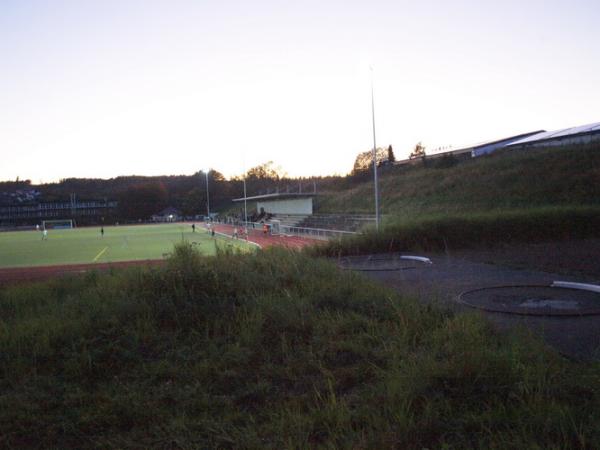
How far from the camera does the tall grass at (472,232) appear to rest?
50.0ft

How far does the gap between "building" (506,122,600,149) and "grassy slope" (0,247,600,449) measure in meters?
35.4

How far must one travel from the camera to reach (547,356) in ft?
14.4

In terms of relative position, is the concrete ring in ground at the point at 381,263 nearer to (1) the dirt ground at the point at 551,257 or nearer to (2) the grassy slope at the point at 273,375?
(1) the dirt ground at the point at 551,257

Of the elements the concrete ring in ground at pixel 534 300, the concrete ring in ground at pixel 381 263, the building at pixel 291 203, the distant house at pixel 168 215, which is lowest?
the distant house at pixel 168 215

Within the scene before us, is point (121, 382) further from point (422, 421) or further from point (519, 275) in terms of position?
point (519, 275)

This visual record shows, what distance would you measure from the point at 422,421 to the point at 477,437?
0.37 metres

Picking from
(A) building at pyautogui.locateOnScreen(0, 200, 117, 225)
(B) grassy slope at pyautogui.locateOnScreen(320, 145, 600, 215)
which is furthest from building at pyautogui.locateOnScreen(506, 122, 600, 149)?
(A) building at pyautogui.locateOnScreen(0, 200, 117, 225)

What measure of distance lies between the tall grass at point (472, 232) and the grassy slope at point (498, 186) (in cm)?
875

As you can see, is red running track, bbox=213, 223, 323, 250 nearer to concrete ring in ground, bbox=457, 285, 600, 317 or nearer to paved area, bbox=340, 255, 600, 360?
paved area, bbox=340, 255, 600, 360

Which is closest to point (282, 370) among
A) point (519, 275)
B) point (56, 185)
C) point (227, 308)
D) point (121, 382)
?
point (121, 382)

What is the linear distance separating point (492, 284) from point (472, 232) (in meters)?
7.03

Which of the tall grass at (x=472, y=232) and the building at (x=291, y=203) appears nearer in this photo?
the tall grass at (x=472, y=232)

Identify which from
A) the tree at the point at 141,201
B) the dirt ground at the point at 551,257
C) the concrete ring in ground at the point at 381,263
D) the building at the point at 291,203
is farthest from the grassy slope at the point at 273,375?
the tree at the point at 141,201

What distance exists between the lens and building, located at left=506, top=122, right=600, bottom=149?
3697 cm
